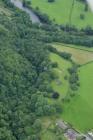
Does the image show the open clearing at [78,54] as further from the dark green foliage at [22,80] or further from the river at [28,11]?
the river at [28,11]

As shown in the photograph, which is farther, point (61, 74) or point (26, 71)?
point (61, 74)

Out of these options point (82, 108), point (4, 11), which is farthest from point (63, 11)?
point (82, 108)

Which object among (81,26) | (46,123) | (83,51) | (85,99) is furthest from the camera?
(81,26)

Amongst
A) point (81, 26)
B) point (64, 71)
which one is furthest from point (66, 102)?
point (81, 26)

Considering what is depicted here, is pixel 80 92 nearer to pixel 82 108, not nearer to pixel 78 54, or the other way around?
pixel 82 108

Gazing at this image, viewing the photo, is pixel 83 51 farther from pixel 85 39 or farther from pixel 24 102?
pixel 24 102

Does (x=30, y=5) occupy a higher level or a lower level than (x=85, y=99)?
higher
